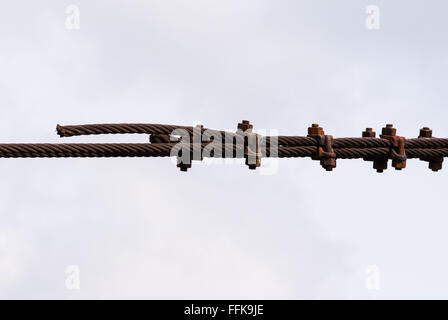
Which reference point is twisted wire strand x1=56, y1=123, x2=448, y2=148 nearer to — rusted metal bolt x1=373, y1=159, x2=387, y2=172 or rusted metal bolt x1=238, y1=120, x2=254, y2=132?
rusted metal bolt x1=238, y1=120, x2=254, y2=132

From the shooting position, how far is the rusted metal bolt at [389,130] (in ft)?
39.6

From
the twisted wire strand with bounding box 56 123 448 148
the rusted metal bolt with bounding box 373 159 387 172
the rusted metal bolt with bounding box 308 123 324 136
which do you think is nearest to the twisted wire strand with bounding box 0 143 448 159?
the twisted wire strand with bounding box 56 123 448 148

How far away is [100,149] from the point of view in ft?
36.1

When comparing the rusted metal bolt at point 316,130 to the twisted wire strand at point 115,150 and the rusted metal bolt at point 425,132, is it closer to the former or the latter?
the twisted wire strand at point 115,150

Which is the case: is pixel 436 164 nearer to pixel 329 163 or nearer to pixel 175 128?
pixel 329 163

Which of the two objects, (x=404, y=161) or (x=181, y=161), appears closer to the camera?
(x=181, y=161)

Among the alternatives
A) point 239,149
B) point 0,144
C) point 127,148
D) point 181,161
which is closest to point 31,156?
point 0,144

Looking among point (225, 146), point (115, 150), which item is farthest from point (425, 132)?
point (115, 150)

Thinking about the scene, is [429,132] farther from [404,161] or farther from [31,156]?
[31,156]

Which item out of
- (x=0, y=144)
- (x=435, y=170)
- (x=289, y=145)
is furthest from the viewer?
(x=435, y=170)

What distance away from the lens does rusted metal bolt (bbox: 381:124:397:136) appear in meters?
12.1

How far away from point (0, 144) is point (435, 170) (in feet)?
20.6

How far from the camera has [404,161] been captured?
39.4 feet

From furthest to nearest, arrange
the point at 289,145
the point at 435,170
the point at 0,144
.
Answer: the point at 435,170 → the point at 289,145 → the point at 0,144
